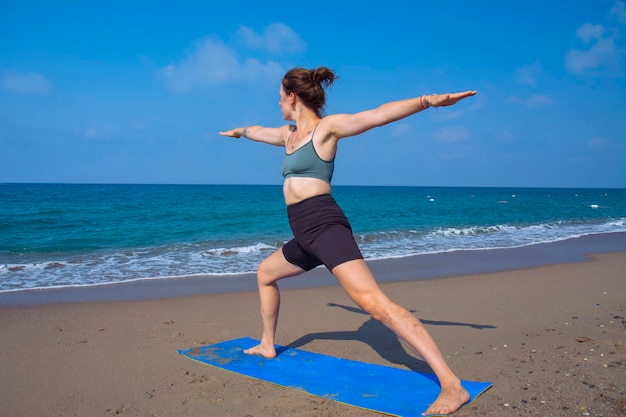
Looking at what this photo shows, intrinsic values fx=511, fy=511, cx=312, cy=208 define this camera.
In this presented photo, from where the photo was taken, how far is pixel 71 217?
24781 millimetres

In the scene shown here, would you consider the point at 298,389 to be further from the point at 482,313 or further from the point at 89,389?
the point at 482,313

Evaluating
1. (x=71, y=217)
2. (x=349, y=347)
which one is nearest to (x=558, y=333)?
(x=349, y=347)

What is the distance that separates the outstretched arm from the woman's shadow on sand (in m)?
2.08

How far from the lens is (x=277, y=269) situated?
4.20m

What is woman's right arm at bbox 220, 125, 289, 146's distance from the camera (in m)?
4.32

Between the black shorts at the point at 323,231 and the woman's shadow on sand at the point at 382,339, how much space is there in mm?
1339

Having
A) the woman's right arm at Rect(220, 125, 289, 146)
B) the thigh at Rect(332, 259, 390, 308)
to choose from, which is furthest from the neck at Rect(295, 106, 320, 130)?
the thigh at Rect(332, 259, 390, 308)

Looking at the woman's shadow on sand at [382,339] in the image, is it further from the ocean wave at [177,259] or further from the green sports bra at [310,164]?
the ocean wave at [177,259]

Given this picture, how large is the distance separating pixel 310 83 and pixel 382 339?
2.69m

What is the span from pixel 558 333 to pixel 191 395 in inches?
143

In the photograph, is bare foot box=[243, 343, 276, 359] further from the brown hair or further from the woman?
the brown hair

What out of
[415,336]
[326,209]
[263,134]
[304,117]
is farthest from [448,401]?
[263,134]

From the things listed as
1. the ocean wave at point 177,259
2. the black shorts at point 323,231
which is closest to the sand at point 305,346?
the black shorts at point 323,231

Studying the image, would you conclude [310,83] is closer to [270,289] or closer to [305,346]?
[270,289]
